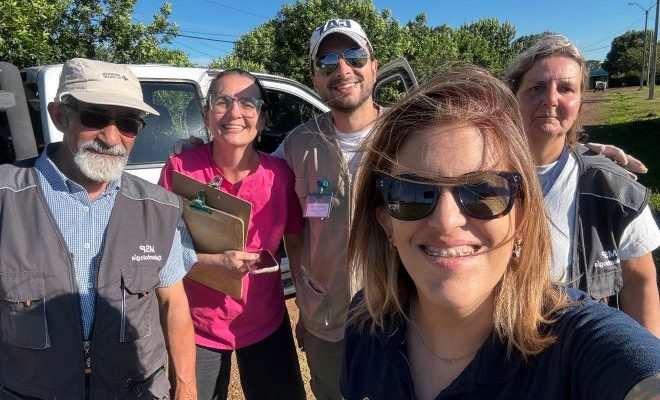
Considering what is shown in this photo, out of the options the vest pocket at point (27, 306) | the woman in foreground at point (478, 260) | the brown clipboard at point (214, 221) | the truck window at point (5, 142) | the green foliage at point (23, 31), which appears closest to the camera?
the woman in foreground at point (478, 260)

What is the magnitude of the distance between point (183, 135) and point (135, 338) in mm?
2328

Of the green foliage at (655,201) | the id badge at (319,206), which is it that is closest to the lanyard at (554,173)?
the id badge at (319,206)

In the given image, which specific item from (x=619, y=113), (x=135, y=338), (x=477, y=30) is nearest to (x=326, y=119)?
(x=135, y=338)

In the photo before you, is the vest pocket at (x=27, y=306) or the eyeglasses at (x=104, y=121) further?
the eyeglasses at (x=104, y=121)

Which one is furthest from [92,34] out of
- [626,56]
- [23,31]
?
[626,56]

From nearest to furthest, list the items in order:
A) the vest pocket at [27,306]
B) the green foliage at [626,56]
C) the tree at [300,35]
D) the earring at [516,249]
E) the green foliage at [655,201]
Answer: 1. the earring at [516,249]
2. the vest pocket at [27,306]
3. the green foliage at [655,201]
4. the tree at [300,35]
5. the green foliage at [626,56]

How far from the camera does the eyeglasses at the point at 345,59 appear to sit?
2.45 m

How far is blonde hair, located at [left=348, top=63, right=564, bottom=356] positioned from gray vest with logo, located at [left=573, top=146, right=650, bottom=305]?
0.69m

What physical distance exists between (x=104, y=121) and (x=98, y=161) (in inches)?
7.0

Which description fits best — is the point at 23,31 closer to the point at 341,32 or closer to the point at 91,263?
the point at 341,32

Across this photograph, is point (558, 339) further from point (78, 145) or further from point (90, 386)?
point (78, 145)

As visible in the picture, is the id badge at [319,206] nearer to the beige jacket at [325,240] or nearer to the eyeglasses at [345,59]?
the beige jacket at [325,240]

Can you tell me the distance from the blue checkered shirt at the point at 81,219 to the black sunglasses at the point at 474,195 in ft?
3.97

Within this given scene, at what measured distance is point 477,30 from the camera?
46.7m
